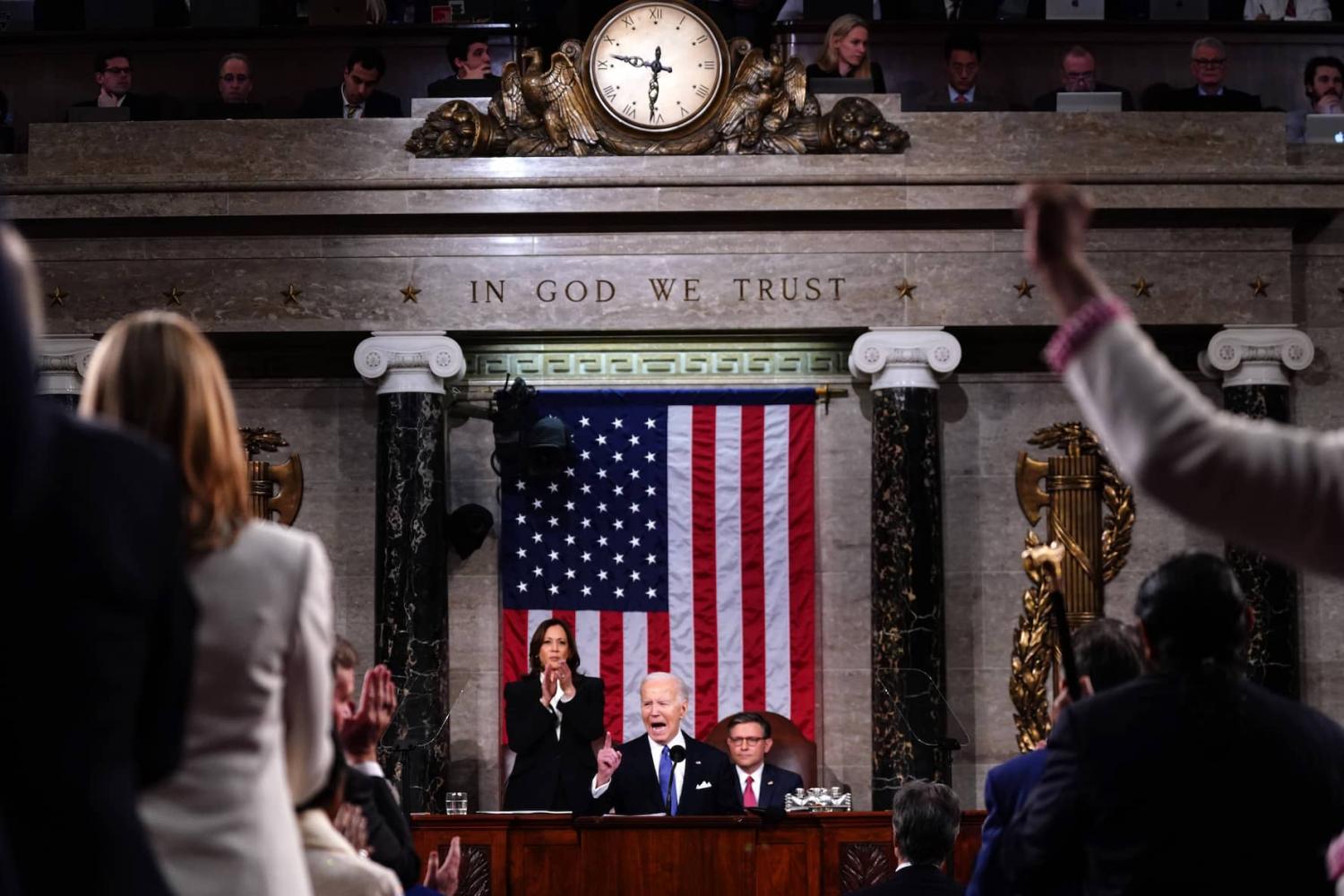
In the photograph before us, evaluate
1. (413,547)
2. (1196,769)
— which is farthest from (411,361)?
(1196,769)

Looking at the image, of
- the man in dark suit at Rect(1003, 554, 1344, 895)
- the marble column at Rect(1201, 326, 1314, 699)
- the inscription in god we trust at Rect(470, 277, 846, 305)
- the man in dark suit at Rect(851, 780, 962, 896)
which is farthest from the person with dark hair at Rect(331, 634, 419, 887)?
the marble column at Rect(1201, 326, 1314, 699)

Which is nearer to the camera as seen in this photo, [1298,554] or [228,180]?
[1298,554]

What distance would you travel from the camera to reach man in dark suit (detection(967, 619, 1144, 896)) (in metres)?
3.99

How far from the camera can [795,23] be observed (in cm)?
1288

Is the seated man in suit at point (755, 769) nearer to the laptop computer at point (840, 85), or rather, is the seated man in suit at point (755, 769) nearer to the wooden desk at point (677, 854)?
the wooden desk at point (677, 854)

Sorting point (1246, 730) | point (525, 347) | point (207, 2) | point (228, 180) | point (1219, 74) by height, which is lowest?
point (1246, 730)

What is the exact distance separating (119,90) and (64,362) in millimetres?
2008

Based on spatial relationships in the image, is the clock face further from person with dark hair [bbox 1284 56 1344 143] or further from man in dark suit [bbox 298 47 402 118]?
person with dark hair [bbox 1284 56 1344 143]

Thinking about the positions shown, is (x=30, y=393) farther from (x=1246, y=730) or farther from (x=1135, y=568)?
(x=1135, y=568)

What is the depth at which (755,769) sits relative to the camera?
1059 centimetres

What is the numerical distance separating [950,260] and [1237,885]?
363 inches

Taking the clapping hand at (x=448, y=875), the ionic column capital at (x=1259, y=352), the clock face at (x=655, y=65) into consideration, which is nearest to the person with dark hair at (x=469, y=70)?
the clock face at (x=655, y=65)

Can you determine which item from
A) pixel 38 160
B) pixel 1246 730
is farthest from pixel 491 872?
pixel 1246 730

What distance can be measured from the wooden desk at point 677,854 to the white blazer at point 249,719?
6.82m
